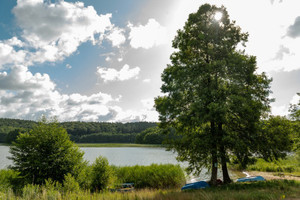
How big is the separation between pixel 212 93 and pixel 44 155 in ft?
39.0

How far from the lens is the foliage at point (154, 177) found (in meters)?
17.6

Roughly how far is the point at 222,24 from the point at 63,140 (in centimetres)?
1510

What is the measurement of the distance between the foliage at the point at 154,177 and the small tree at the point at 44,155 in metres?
5.87

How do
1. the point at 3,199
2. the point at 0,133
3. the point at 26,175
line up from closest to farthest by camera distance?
the point at 3,199, the point at 26,175, the point at 0,133

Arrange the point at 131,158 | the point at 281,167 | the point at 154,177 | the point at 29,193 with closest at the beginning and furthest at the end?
the point at 29,193
the point at 154,177
the point at 281,167
the point at 131,158

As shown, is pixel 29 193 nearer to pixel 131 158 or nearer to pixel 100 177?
A: pixel 100 177

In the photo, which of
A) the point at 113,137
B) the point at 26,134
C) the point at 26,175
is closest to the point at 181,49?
the point at 26,134

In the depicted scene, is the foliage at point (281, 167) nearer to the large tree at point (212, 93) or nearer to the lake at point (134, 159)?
the lake at point (134, 159)

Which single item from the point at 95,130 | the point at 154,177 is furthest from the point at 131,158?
the point at 95,130

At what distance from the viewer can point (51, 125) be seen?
14531 millimetres

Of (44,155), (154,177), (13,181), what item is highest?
(44,155)

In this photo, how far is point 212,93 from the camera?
12.9 m

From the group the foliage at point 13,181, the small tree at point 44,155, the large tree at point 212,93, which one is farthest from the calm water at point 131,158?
the large tree at point 212,93

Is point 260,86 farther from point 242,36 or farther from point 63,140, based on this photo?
point 63,140
